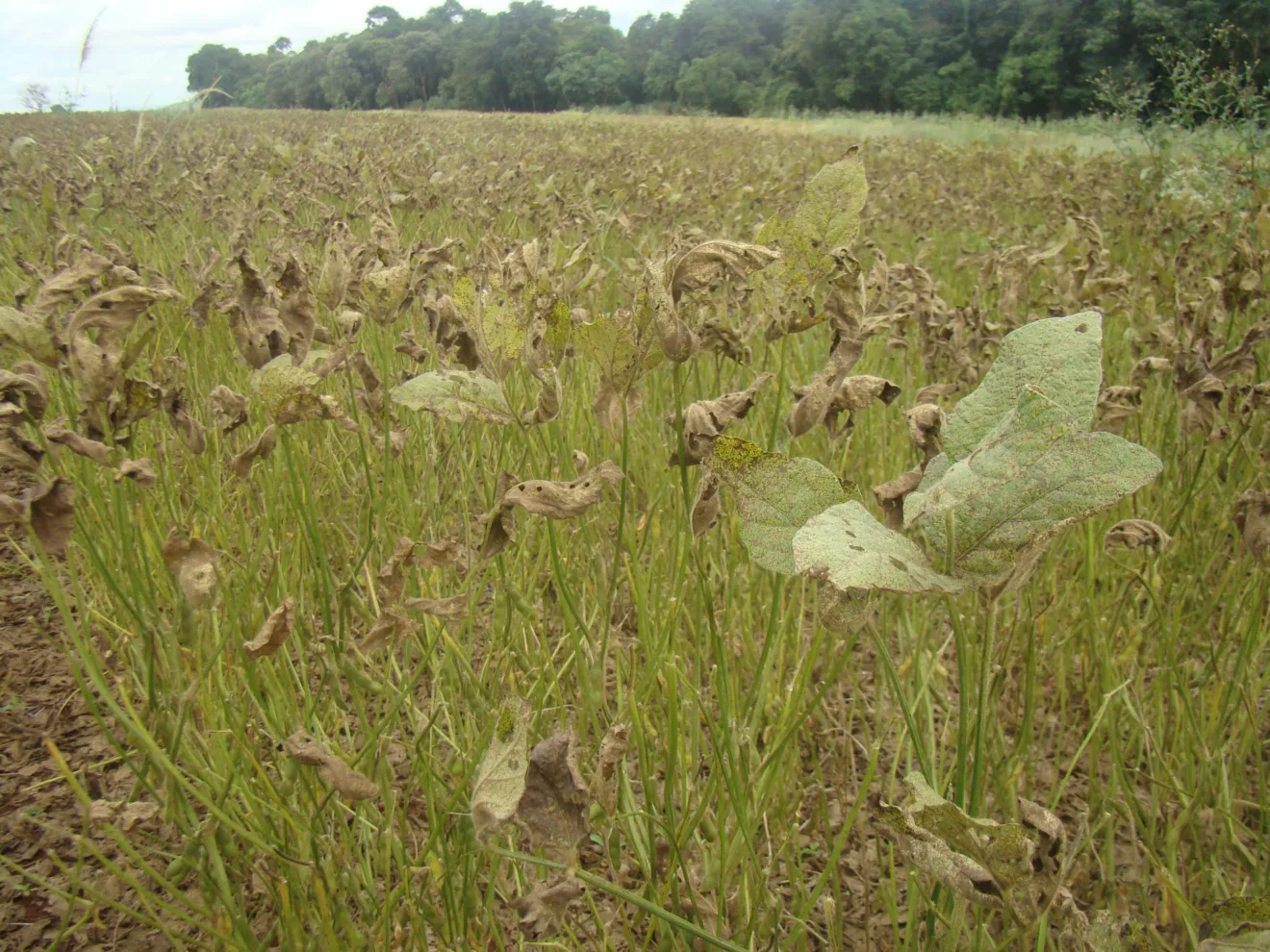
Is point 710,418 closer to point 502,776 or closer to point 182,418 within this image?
point 502,776

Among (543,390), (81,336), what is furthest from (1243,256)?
(81,336)

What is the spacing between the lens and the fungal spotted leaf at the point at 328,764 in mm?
686

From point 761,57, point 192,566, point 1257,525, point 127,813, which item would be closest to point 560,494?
point 192,566

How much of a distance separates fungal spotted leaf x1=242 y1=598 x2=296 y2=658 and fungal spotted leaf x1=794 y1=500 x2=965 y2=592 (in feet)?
1.57

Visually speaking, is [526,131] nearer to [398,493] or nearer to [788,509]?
[398,493]

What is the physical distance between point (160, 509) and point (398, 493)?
22.8 inches

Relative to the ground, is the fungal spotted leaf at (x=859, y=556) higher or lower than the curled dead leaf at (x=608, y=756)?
higher

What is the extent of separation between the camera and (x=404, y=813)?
1.07 meters

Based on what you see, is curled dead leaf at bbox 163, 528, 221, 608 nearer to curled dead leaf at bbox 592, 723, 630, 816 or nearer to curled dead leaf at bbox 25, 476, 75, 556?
curled dead leaf at bbox 25, 476, 75, 556

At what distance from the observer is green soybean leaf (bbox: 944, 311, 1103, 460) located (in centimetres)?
45

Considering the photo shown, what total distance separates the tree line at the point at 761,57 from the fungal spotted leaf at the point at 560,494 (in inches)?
758

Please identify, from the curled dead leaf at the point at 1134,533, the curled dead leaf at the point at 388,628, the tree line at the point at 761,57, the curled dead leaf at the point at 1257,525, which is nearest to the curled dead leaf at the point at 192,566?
the curled dead leaf at the point at 388,628

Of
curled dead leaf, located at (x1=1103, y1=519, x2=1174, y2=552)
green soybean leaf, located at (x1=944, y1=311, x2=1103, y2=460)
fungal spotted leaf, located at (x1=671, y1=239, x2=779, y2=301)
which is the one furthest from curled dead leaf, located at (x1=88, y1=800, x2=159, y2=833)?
curled dead leaf, located at (x1=1103, y1=519, x2=1174, y2=552)

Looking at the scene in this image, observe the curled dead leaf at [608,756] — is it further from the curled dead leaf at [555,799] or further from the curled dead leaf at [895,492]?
the curled dead leaf at [895,492]
